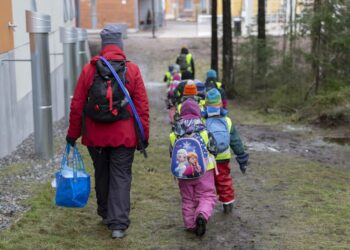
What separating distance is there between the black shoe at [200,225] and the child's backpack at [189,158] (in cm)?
38

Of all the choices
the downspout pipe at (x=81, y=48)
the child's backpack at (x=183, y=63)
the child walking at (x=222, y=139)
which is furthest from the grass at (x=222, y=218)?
the child's backpack at (x=183, y=63)

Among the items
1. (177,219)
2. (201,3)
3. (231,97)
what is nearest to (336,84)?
(231,97)

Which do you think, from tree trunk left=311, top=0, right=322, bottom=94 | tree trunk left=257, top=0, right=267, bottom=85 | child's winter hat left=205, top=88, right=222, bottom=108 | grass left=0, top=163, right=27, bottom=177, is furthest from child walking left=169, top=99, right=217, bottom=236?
tree trunk left=257, top=0, right=267, bottom=85

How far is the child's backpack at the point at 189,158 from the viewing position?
5.71 metres

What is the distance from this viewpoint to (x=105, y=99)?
17.6 feet

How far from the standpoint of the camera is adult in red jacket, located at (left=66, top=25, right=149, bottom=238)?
17.9 feet

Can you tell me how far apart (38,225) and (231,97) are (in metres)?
13.5

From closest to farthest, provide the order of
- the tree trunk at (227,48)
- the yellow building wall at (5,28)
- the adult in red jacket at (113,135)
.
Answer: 1. the adult in red jacket at (113,135)
2. the yellow building wall at (5,28)
3. the tree trunk at (227,48)

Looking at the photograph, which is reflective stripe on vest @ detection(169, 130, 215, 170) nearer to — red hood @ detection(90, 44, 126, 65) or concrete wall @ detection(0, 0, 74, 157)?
red hood @ detection(90, 44, 126, 65)

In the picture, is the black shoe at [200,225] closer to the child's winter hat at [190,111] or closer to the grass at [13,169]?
the child's winter hat at [190,111]

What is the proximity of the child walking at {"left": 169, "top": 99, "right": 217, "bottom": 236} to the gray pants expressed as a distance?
0.56 metres

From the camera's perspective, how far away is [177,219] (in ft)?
21.2

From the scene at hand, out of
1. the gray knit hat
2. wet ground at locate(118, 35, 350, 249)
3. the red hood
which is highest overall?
the gray knit hat

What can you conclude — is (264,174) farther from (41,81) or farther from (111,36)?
(111,36)
